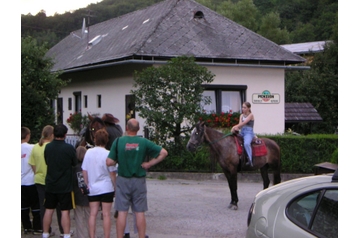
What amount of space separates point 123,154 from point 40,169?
178 cm

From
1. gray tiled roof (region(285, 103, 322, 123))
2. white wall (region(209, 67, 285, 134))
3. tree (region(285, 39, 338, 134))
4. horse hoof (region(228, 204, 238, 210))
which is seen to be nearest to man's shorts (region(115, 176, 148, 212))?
horse hoof (region(228, 204, 238, 210))

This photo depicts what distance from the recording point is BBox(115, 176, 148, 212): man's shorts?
8109mm

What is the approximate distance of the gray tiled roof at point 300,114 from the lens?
26378 millimetres

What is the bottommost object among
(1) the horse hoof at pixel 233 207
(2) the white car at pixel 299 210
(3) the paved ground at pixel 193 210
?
(3) the paved ground at pixel 193 210

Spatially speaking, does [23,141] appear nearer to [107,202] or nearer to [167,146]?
[107,202]

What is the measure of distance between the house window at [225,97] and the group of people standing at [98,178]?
13816 mm

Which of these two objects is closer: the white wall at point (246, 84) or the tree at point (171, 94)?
the tree at point (171, 94)

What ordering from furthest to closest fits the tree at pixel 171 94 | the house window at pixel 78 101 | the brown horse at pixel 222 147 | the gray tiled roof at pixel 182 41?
A: the house window at pixel 78 101, the gray tiled roof at pixel 182 41, the tree at pixel 171 94, the brown horse at pixel 222 147

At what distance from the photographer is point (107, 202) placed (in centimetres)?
832

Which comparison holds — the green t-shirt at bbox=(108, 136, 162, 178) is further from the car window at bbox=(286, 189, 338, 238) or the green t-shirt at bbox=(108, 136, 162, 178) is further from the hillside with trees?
the hillside with trees

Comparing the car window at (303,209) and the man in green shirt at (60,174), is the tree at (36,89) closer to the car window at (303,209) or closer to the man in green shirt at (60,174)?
the man in green shirt at (60,174)

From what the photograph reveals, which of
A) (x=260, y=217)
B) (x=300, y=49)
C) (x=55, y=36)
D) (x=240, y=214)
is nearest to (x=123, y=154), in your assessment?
(x=260, y=217)

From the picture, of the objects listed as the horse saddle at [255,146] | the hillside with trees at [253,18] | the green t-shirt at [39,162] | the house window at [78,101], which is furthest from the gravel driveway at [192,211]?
the hillside with trees at [253,18]

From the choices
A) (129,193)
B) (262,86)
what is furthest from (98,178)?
(262,86)
